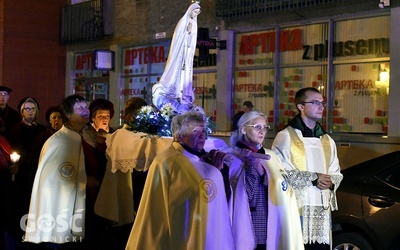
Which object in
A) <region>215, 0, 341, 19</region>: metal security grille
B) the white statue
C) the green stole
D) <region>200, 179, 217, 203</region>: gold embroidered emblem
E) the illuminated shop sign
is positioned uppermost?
<region>215, 0, 341, 19</region>: metal security grille

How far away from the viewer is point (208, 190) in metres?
4.71

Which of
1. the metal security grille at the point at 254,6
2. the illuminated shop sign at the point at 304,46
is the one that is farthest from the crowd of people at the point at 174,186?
the metal security grille at the point at 254,6

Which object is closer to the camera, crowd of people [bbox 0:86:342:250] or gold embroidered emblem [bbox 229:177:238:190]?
crowd of people [bbox 0:86:342:250]

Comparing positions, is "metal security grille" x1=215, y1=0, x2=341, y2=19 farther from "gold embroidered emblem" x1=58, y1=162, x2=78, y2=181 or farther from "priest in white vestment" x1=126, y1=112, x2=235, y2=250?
"priest in white vestment" x1=126, y1=112, x2=235, y2=250

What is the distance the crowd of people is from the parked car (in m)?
0.87

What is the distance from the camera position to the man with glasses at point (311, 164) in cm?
587

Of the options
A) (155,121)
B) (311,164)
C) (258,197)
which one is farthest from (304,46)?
(258,197)

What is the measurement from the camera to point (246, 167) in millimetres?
5133

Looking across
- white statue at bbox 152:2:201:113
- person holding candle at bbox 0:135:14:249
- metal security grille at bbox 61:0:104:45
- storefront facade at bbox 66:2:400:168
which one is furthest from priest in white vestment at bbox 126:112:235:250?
metal security grille at bbox 61:0:104:45

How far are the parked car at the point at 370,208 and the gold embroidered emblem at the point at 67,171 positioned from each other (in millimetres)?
2790

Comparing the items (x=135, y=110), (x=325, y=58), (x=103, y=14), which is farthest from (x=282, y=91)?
(x=135, y=110)

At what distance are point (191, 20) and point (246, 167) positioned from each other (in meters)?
2.68

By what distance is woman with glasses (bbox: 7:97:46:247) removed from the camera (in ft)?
24.6

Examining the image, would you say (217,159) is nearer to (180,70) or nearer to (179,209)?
(179,209)
